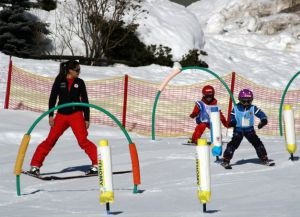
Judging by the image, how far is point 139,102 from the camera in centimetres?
Result: 2136

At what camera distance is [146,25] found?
34469 millimetres

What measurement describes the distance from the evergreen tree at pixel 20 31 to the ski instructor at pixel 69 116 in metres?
19.2

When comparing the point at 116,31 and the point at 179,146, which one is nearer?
the point at 179,146

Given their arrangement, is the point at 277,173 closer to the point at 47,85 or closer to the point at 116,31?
the point at 47,85

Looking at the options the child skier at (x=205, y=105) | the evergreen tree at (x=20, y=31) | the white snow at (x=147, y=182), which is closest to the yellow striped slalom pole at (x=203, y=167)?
the white snow at (x=147, y=182)

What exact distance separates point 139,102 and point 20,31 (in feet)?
34.0

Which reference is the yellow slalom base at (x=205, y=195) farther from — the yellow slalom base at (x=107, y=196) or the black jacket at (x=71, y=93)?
the black jacket at (x=71, y=93)

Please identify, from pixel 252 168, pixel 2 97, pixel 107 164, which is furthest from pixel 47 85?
pixel 107 164

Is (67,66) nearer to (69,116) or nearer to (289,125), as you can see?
(69,116)

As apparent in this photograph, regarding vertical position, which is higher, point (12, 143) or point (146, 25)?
point (146, 25)

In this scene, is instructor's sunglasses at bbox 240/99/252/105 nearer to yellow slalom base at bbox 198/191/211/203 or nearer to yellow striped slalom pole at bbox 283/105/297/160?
yellow striped slalom pole at bbox 283/105/297/160

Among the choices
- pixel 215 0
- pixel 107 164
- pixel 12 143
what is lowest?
pixel 12 143

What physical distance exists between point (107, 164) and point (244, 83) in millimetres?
19743

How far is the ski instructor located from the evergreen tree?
19.2 metres
